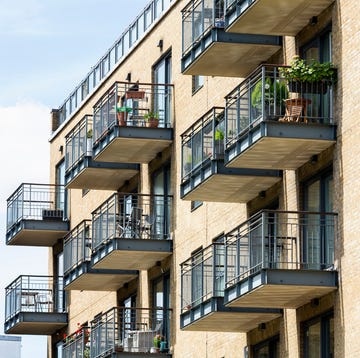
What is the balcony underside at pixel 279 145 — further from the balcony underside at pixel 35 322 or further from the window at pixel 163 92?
the balcony underside at pixel 35 322

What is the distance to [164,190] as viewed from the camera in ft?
151

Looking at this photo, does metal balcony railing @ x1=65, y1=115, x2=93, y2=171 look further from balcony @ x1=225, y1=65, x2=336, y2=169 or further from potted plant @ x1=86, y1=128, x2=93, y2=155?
balcony @ x1=225, y1=65, x2=336, y2=169

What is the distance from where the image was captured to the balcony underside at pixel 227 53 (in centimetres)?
3744

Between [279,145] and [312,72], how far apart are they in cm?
160

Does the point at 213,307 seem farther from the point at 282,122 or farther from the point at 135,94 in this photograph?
the point at 135,94

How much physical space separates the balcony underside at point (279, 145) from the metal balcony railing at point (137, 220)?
910cm

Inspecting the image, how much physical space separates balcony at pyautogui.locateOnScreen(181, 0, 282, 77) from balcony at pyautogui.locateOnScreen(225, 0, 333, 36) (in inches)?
30.5

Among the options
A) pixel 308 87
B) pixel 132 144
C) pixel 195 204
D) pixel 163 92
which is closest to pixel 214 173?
pixel 308 87

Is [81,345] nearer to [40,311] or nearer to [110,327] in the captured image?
[110,327]

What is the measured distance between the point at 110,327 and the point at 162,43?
764cm

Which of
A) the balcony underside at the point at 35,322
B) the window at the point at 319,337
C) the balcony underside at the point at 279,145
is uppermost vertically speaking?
the balcony underside at the point at 279,145

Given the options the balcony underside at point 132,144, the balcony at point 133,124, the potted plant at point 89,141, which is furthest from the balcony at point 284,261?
the potted plant at point 89,141

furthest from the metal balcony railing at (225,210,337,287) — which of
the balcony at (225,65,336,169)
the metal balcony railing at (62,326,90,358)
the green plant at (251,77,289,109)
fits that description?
the metal balcony railing at (62,326,90,358)

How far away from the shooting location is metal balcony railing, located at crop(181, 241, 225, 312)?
3744cm
